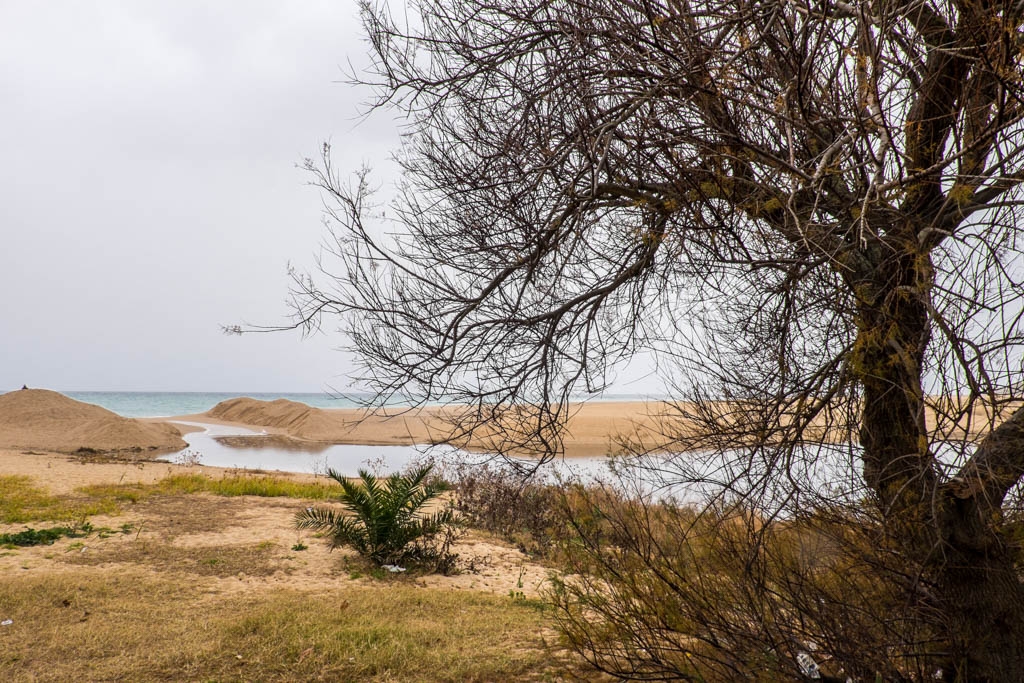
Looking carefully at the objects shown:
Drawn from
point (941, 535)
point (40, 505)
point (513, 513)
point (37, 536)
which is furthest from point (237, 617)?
point (40, 505)

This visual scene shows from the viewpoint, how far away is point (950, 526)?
11.6ft

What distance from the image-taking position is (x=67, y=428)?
29.1 m

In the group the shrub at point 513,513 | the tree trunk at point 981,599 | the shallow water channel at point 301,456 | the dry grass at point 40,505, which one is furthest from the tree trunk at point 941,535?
the shallow water channel at point 301,456

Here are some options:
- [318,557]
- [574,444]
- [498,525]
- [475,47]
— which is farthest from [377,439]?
[475,47]

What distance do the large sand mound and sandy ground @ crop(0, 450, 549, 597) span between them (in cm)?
1522

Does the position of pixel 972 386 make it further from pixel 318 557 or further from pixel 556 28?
pixel 318 557

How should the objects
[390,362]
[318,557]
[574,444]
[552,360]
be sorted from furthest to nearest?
1. [574,444]
2. [318,557]
3. [552,360]
4. [390,362]

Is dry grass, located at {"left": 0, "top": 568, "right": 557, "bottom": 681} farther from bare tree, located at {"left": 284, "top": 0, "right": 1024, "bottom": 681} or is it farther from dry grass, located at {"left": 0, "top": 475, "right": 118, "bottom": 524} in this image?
dry grass, located at {"left": 0, "top": 475, "right": 118, "bottom": 524}

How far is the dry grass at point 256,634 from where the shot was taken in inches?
208

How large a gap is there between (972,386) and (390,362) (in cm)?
304

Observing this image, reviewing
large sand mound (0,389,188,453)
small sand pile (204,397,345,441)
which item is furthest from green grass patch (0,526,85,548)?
small sand pile (204,397,345,441)

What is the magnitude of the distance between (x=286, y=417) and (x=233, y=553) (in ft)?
108

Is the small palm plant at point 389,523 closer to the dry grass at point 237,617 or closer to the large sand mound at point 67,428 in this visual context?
the dry grass at point 237,617

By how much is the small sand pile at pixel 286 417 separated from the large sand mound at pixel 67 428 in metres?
6.36
